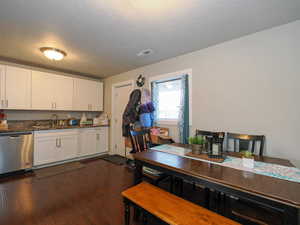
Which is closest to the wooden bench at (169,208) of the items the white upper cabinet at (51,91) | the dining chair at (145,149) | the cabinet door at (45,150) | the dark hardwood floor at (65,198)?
the dining chair at (145,149)

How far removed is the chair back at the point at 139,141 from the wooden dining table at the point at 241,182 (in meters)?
0.57

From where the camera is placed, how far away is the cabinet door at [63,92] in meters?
3.48

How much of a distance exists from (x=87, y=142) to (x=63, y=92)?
1.49 meters

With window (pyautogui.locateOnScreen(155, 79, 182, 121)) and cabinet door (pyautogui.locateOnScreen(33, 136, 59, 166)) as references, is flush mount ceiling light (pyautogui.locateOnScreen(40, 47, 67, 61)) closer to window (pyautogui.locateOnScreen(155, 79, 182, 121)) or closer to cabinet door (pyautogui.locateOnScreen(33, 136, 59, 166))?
cabinet door (pyautogui.locateOnScreen(33, 136, 59, 166))

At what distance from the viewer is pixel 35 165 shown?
2957 millimetres

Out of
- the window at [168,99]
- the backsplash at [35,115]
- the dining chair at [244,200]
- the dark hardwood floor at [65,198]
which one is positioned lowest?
the dark hardwood floor at [65,198]

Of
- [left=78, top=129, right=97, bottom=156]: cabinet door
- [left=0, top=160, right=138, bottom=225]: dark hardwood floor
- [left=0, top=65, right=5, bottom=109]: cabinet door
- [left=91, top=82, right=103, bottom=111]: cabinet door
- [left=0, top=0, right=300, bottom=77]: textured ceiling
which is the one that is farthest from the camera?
[left=91, top=82, right=103, bottom=111]: cabinet door

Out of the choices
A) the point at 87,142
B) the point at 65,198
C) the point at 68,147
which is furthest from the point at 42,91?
the point at 65,198

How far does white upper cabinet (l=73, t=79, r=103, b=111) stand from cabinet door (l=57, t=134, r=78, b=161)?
2.84ft

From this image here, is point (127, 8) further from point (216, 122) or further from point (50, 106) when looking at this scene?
point (50, 106)

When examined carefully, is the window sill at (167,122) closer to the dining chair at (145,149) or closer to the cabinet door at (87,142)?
the dining chair at (145,149)

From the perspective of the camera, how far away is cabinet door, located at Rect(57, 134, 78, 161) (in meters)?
3.30

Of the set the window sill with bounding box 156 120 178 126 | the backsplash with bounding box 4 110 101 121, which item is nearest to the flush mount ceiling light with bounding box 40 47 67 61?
the backsplash with bounding box 4 110 101 121

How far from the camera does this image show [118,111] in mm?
4055
